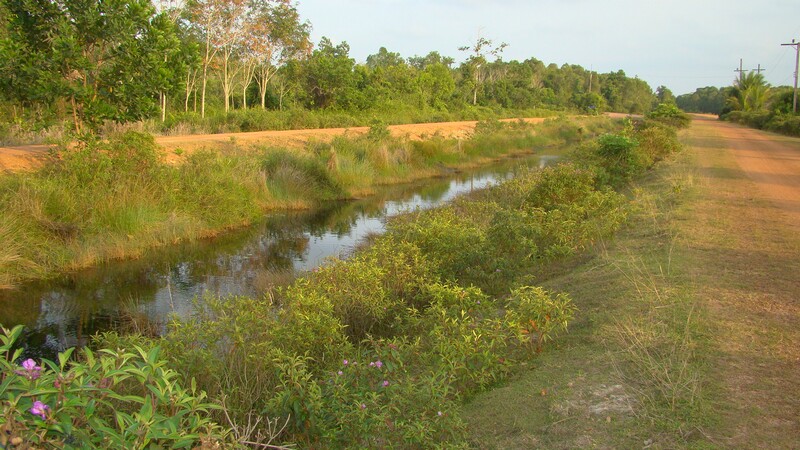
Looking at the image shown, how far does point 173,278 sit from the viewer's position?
415 inches

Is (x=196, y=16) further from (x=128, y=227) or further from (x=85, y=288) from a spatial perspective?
(x=85, y=288)

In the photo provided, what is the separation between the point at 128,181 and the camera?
12.5 metres

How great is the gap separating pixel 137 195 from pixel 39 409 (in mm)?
11007

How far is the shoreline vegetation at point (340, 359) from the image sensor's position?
264 cm

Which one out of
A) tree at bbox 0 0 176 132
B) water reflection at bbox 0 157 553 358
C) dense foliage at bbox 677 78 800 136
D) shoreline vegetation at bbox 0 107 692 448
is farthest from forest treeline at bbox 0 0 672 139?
dense foliage at bbox 677 78 800 136

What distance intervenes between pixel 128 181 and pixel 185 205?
1.43m

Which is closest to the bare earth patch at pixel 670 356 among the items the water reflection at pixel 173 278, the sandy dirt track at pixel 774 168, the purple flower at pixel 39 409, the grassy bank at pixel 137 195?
the purple flower at pixel 39 409

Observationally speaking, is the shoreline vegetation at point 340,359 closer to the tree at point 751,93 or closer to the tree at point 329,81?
the tree at point 329,81

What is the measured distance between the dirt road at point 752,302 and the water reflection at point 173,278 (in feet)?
15.6

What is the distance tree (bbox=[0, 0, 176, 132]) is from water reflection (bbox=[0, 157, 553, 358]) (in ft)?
11.4

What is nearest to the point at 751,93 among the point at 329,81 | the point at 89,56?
the point at 329,81

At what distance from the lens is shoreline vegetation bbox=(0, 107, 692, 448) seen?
2639 mm

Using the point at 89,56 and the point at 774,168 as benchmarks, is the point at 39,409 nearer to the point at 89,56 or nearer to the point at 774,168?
the point at 89,56

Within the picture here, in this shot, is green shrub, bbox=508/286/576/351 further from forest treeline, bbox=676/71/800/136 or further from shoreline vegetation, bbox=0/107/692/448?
forest treeline, bbox=676/71/800/136
